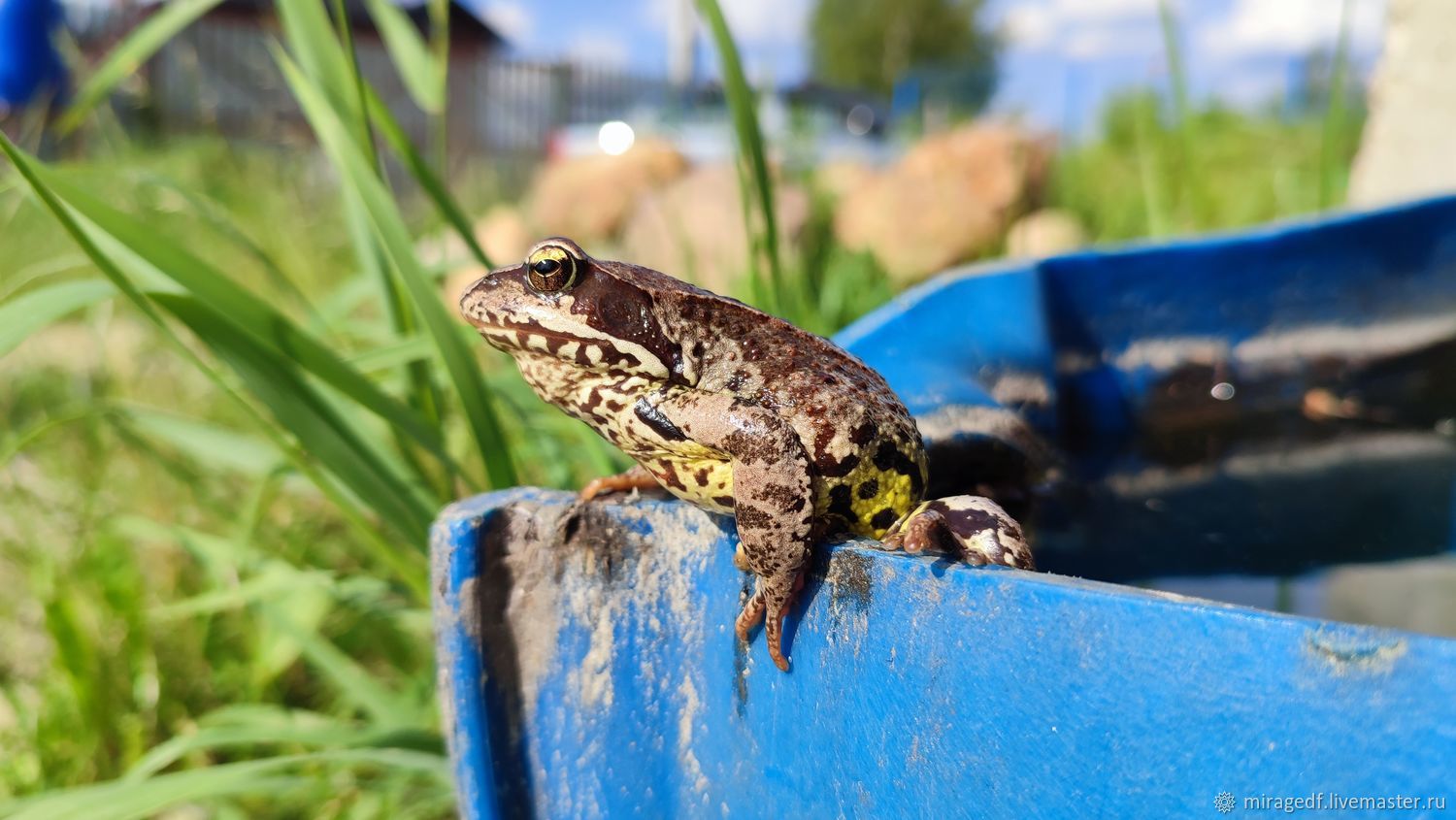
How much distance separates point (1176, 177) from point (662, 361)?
237 inches

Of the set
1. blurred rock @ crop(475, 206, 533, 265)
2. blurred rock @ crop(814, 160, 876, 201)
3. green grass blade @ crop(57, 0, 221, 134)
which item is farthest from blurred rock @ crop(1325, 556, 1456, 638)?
blurred rock @ crop(475, 206, 533, 265)

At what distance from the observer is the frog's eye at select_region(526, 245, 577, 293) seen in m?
1.25

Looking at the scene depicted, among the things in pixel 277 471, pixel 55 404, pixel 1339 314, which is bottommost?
pixel 277 471

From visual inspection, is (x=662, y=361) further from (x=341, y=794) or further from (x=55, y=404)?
(x=55, y=404)

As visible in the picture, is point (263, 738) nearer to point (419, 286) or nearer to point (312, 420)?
point (312, 420)

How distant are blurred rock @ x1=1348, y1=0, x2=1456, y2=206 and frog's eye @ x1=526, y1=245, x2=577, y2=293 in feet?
11.3

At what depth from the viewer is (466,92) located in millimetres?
14047

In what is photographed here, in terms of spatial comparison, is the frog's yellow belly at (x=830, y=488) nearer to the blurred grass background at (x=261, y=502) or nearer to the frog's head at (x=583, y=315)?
the frog's head at (x=583, y=315)

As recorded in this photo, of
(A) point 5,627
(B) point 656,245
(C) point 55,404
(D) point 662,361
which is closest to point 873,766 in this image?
(D) point 662,361

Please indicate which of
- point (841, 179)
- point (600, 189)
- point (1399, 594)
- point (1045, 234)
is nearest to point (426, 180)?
point (1399, 594)

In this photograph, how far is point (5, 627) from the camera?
2.17 m

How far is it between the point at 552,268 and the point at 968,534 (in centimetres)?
65

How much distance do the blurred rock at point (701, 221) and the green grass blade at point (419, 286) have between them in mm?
2443

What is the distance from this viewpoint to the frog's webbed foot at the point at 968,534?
1.03m
